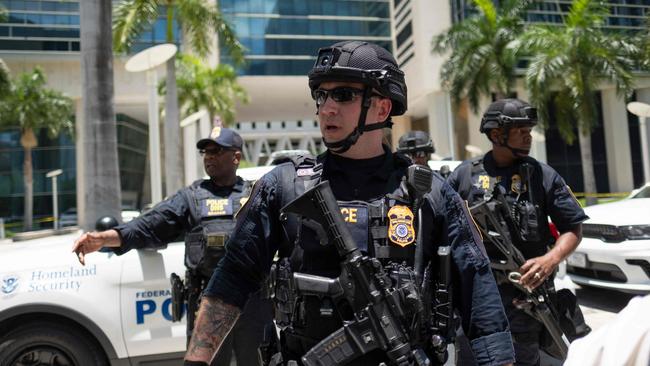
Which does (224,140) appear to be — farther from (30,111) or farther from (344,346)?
(30,111)

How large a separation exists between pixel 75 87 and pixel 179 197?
31.0m

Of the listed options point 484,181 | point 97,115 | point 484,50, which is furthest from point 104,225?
point 484,50

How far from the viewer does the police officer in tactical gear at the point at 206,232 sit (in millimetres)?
3064

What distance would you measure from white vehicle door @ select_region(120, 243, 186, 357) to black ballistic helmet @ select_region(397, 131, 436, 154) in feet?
6.70

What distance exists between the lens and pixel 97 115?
7426 millimetres

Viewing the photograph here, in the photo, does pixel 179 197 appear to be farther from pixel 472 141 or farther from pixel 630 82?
pixel 472 141

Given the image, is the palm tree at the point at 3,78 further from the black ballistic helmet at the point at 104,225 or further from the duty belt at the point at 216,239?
the duty belt at the point at 216,239

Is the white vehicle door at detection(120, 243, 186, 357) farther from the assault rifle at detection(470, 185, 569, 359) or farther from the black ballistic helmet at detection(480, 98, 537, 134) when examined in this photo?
the black ballistic helmet at detection(480, 98, 537, 134)

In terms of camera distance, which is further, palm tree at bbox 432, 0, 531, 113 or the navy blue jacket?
palm tree at bbox 432, 0, 531, 113

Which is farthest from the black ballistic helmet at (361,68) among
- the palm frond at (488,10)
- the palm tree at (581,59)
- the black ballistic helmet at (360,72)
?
the palm frond at (488,10)

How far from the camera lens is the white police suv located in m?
3.22

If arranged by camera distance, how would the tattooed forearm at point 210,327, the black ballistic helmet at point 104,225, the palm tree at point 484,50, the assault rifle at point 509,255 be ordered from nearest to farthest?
the tattooed forearm at point 210,327 → the assault rifle at point 509,255 → the black ballistic helmet at point 104,225 → the palm tree at point 484,50

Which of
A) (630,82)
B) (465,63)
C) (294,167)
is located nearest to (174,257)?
(294,167)

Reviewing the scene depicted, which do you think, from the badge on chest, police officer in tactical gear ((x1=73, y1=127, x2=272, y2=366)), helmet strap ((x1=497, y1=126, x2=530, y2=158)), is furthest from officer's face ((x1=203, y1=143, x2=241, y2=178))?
helmet strap ((x1=497, y1=126, x2=530, y2=158))
